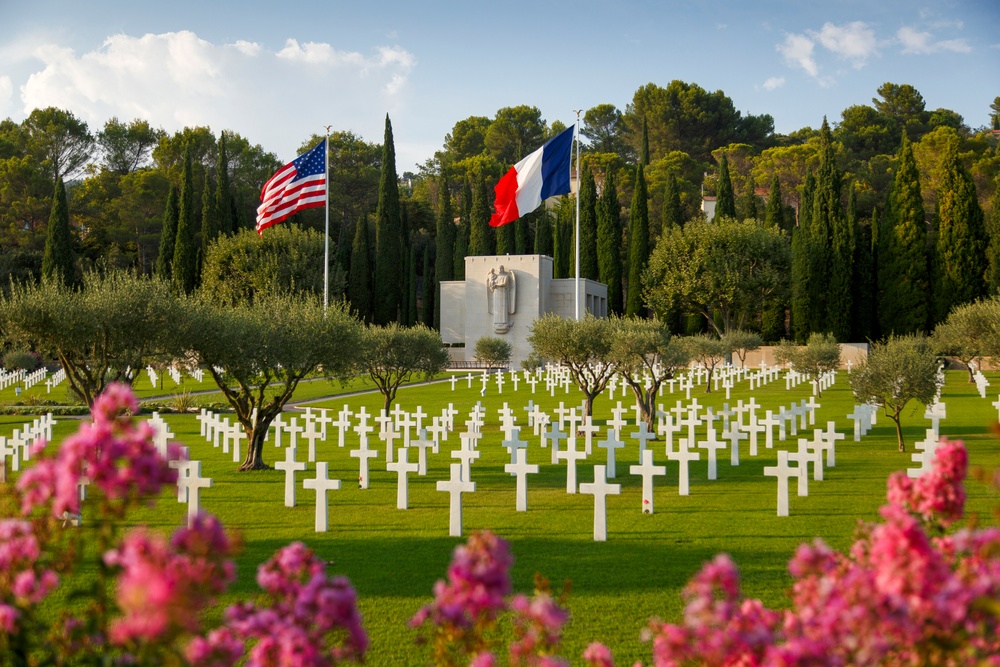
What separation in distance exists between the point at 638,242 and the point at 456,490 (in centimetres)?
5841

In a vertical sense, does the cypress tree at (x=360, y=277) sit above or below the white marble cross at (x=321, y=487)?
above

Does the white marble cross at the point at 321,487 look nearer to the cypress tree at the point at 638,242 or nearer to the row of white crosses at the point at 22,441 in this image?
the row of white crosses at the point at 22,441

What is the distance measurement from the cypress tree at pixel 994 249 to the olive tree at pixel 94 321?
52.9 m

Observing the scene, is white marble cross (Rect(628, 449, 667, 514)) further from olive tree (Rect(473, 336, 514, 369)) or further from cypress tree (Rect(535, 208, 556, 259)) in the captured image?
cypress tree (Rect(535, 208, 556, 259))

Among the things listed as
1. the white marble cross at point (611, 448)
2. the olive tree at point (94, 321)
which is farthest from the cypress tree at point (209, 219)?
the white marble cross at point (611, 448)

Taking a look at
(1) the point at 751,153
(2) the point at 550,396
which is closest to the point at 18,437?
(2) the point at 550,396

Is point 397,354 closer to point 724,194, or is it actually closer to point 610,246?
point 724,194

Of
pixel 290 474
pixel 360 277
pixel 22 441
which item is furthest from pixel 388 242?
pixel 290 474

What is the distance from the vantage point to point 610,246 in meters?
72.3

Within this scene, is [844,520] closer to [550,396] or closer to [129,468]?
[129,468]

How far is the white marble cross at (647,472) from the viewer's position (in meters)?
14.2

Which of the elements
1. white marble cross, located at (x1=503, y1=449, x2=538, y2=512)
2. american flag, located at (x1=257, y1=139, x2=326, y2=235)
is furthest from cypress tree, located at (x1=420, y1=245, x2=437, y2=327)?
white marble cross, located at (x1=503, y1=449, x2=538, y2=512)

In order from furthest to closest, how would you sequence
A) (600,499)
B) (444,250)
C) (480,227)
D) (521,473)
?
(444,250) → (480,227) → (521,473) → (600,499)

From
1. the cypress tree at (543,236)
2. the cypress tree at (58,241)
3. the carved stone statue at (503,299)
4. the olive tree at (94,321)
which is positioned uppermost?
the cypress tree at (543,236)
